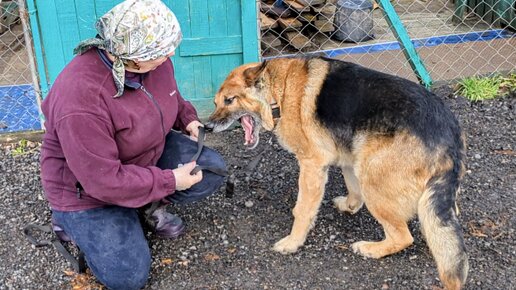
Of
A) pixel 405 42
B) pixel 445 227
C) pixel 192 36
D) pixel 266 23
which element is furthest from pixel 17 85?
pixel 445 227

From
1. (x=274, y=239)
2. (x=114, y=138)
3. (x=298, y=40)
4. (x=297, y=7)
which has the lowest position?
(x=274, y=239)

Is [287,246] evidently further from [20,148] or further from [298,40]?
[298,40]

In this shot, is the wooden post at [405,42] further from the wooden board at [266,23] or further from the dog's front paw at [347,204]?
the dog's front paw at [347,204]

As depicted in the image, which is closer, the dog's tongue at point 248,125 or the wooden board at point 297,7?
the dog's tongue at point 248,125

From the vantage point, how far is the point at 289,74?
3.86 meters

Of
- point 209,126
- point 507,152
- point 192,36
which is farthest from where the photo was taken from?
point 192,36

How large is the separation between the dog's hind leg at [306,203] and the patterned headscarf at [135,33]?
1.23 metres

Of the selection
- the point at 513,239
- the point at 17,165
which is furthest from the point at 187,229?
the point at 513,239

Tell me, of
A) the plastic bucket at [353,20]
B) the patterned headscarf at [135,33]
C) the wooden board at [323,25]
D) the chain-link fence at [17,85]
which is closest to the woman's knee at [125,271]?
the patterned headscarf at [135,33]

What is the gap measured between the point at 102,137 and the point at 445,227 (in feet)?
6.30

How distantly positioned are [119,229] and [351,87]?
1633 millimetres

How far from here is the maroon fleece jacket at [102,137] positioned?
10.1 ft

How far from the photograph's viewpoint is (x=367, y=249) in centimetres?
376

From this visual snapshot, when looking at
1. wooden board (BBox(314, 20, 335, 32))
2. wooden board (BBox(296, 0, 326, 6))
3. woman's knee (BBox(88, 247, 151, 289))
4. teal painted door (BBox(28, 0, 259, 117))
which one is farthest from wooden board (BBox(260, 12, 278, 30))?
woman's knee (BBox(88, 247, 151, 289))
